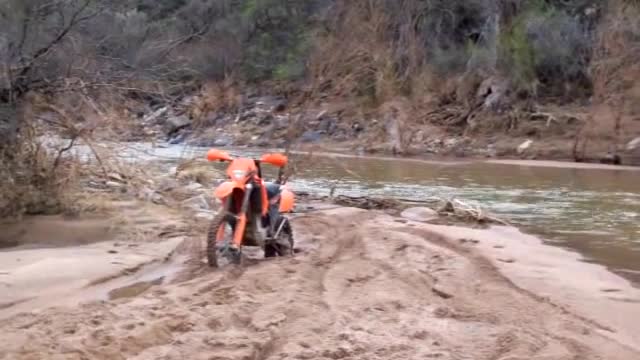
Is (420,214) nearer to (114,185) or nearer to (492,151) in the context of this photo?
(114,185)

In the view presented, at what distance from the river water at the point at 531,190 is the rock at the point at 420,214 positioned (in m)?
1.24

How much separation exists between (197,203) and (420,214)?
3.44 m

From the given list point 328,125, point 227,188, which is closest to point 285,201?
point 227,188

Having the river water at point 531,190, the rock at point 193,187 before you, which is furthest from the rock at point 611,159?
the rock at point 193,187

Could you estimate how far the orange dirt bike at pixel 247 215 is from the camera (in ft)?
29.2

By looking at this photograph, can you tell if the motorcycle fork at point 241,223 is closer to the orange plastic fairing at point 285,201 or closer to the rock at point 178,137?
the orange plastic fairing at point 285,201

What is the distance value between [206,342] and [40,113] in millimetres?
7438

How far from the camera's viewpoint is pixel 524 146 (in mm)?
31953

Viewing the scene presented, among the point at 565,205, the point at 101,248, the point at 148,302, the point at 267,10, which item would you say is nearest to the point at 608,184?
the point at 565,205

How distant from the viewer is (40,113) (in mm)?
12500

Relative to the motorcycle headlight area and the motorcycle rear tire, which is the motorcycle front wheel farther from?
the motorcycle rear tire

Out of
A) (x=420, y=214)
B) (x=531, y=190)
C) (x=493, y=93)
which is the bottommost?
(x=531, y=190)

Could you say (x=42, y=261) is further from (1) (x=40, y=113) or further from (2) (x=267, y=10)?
(2) (x=267, y=10)

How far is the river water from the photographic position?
1229 centimetres
